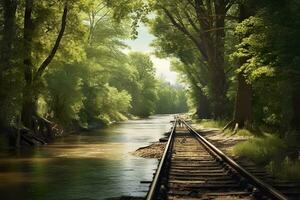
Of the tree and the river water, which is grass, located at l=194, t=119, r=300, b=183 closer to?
the river water

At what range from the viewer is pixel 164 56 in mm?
63656

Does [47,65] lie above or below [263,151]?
above

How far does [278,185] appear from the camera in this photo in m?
11.3

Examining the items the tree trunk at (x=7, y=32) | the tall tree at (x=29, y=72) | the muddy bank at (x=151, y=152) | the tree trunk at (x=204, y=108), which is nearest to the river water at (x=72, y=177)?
the muddy bank at (x=151, y=152)

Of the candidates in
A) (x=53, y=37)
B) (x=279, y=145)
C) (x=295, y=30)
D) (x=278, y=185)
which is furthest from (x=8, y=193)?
(x=53, y=37)

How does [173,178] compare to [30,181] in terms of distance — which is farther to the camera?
[30,181]

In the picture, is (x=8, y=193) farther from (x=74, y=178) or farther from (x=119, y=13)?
(x=119, y=13)

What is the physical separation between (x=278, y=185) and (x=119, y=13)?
2948 centimetres

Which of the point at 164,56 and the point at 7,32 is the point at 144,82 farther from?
the point at 7,32

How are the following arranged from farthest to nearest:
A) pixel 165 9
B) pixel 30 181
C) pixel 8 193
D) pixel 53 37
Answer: pixel 165 9 → pixel 53 37 → pixel 30 181 → pixel 8 193

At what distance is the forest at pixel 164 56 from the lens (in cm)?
1759

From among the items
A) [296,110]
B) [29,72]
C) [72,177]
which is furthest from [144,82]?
[72,177]

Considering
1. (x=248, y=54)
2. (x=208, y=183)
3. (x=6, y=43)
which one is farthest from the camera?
(x=6, y=43)

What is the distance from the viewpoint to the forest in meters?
17.6
